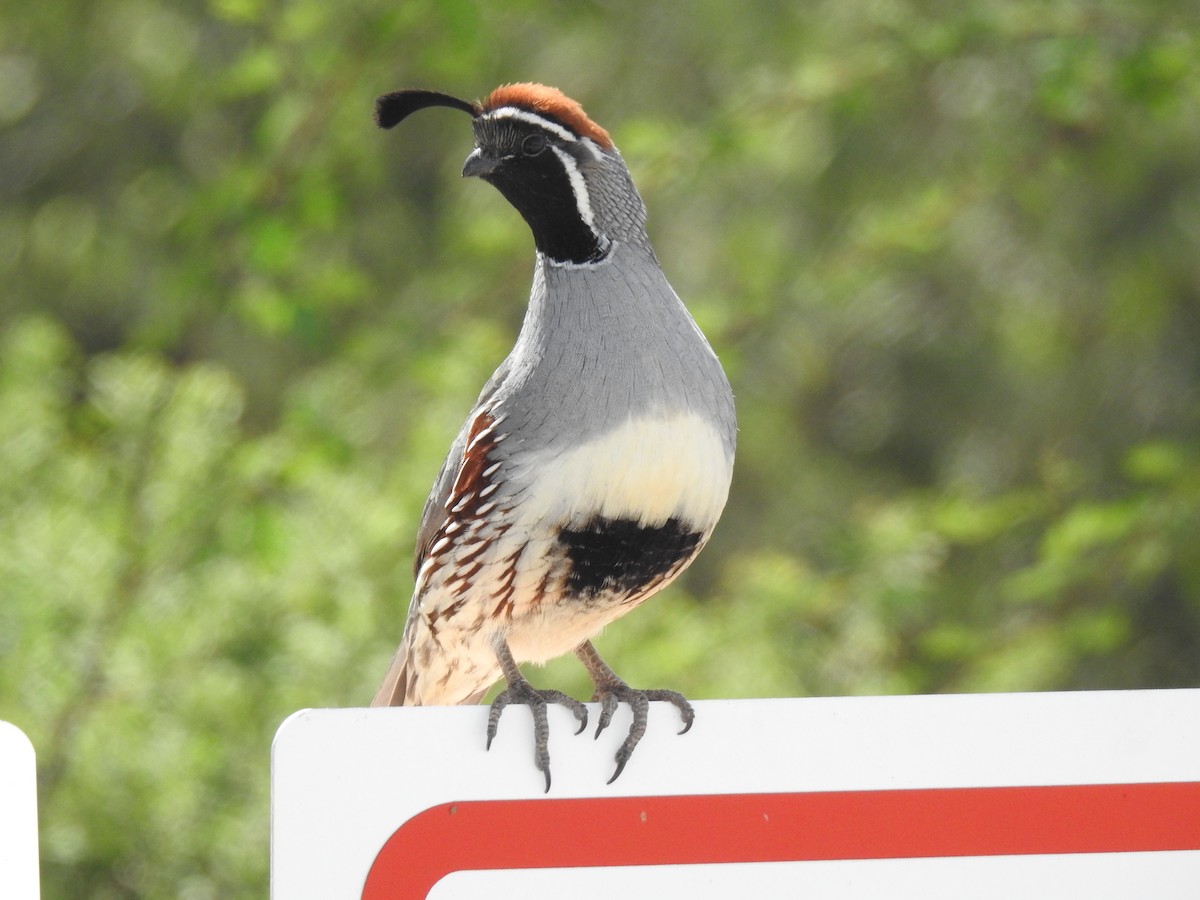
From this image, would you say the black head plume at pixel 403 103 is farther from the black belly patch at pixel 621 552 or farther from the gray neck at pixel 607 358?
the black belly patch at pixel 621 552

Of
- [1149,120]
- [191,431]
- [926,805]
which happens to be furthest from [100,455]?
[1149,120]

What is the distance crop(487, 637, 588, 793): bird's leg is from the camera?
1.23m

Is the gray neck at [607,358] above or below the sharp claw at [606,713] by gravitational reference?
above

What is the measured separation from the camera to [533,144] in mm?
1672

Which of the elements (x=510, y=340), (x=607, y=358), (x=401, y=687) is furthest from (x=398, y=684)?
(x=510, y=340)

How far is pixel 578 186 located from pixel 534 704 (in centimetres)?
65

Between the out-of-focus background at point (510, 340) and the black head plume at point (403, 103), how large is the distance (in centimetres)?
93

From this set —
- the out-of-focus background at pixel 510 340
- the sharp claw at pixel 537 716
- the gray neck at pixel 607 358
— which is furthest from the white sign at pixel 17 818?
the out-of-focus background at pixel 510 340

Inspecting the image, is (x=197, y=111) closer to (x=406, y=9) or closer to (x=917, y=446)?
(x=406, y=9)

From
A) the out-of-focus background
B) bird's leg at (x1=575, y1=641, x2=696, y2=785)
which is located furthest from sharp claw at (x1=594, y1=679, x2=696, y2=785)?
the out-of-focus background

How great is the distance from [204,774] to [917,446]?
4605mm

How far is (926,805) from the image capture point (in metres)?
1.24

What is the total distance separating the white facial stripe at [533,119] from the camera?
1.66 m

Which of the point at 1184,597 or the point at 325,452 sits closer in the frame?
the point at 325,452
